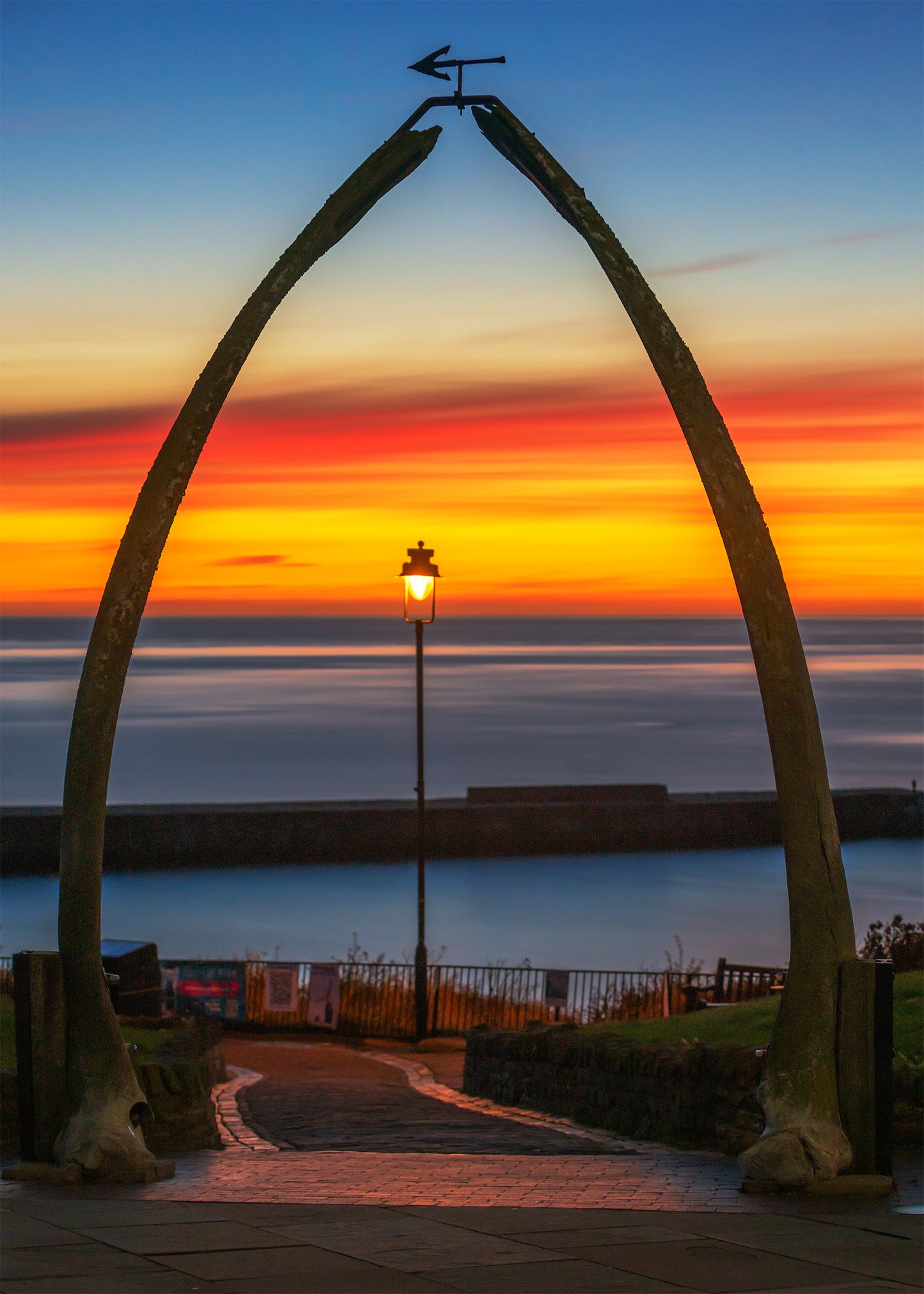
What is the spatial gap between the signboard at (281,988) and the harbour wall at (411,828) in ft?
73.0

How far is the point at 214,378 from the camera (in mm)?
9391

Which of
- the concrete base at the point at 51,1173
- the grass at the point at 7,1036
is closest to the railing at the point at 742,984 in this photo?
the grass at the point at 7,1036

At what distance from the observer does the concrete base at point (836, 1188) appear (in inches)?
307

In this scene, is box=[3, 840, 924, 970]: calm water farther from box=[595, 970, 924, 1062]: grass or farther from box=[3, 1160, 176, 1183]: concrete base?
box=[3, 1160, 176, 1183]: concrete base

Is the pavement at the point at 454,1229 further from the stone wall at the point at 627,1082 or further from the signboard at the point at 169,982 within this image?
the signboard at the point at 169,982

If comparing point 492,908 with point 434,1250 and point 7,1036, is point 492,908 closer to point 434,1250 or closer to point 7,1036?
point 7,1036

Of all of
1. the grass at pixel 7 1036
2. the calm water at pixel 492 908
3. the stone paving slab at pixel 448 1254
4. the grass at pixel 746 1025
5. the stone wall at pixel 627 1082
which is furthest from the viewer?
the calm water at pixel 492 908

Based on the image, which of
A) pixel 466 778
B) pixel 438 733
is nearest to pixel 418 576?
pixel 466 778

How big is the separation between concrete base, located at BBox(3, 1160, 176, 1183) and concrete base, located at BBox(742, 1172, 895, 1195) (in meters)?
3.52

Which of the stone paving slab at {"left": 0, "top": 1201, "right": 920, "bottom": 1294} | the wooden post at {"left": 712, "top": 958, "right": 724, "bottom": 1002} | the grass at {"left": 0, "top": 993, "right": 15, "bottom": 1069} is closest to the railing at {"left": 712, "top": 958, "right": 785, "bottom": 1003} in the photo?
the wooden post at {"left": 712, "top": 958, "right": 724, "bottom": 1002}

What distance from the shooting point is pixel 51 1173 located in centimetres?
834

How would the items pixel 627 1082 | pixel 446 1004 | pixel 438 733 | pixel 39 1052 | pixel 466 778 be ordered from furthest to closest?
pixel 438 733
pixel 466 778
pixel 446 1004
pixel 627 1082
pixel 39 1052

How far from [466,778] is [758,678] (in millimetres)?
65087

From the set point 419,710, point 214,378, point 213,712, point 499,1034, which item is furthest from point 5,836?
point 213,712
